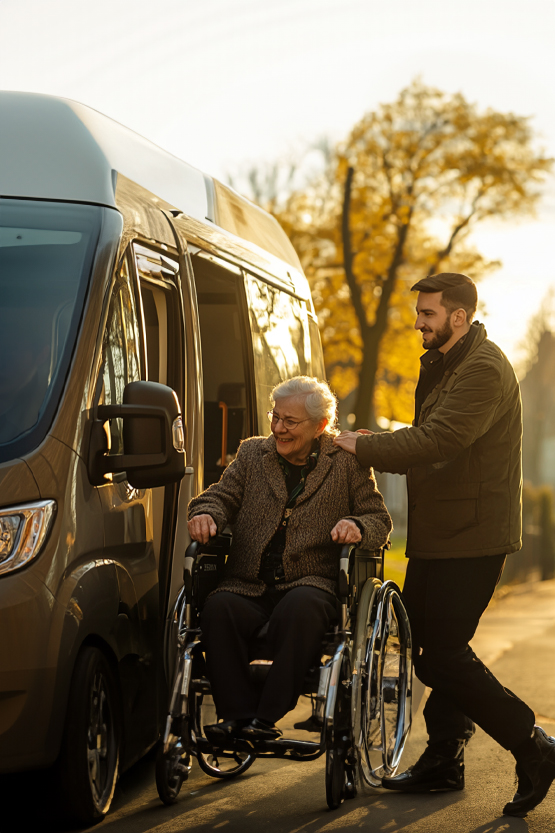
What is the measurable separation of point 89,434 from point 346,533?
1135mm

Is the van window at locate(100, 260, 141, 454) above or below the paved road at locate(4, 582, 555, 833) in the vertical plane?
above

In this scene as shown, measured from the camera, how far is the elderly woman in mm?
4695

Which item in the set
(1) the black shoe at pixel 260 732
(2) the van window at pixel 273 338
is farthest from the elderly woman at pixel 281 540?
(2) the van window at pixel 273 338

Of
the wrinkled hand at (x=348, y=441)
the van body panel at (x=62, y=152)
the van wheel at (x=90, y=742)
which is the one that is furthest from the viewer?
the wrinkled hand at (x=348, y=441)

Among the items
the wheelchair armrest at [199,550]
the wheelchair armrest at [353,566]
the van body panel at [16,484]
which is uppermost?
A: the van body panel at [16,484]

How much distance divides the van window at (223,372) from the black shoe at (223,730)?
256cm

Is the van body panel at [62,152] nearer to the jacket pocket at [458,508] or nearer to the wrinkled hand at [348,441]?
the wrinkled hand at [348,441]

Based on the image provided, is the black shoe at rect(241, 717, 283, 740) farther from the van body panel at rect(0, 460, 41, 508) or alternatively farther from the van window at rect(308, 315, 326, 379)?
the van window at rect(308, 315, 326, 379)

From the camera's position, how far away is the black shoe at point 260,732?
4.59m

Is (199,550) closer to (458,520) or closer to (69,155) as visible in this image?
(458,520)

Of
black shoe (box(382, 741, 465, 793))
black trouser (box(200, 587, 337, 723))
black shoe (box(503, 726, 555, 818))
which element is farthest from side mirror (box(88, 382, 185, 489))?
black shoe (box(503, 726, 555, 818))

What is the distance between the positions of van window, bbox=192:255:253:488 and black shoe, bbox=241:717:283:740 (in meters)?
2.60

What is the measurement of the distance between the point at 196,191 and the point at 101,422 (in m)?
2.48

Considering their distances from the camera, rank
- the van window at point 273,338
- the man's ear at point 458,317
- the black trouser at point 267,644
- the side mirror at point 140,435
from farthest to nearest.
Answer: the van window at point 273,338
the man's ear at point 458,317
the black trouser at point 267,644
the side mirror at point 140,435
